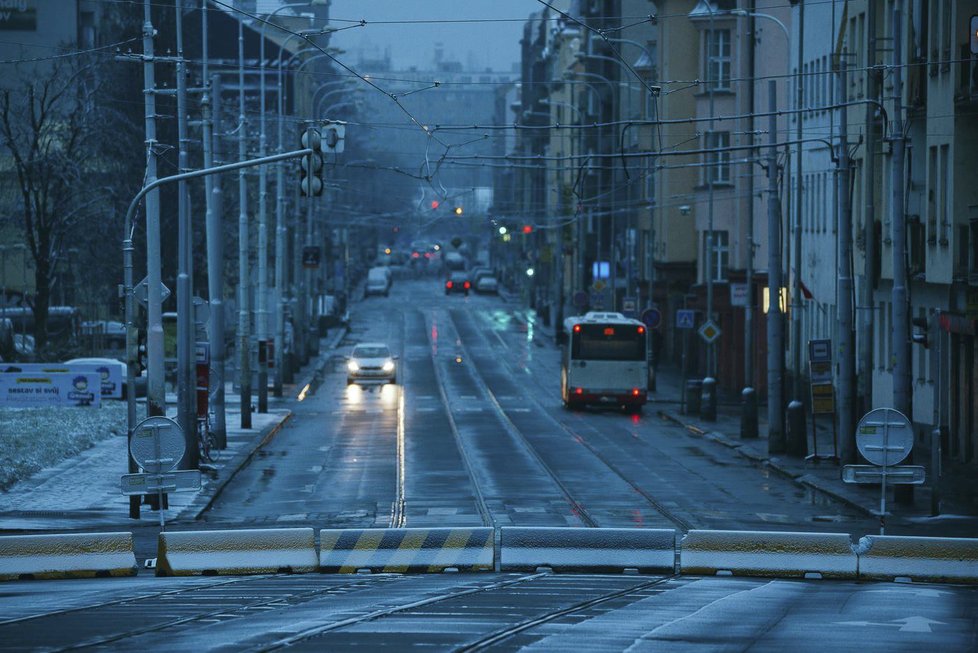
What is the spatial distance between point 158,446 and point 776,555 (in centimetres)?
763

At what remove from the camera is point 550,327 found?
100m

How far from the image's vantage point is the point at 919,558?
21.8m

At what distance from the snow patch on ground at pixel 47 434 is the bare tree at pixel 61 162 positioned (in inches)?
363

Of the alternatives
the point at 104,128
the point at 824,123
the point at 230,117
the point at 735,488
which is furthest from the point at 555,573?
the point at 230,117

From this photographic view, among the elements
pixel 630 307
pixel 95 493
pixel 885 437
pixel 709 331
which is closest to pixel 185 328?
pixel 95 493

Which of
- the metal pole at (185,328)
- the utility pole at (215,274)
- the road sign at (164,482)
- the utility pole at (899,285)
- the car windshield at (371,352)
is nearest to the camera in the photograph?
the road sign at (164,482)

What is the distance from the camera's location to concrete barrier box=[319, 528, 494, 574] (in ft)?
73.3

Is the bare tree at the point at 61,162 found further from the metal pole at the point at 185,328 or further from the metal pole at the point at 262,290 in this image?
the metal pole at the point at 185,328

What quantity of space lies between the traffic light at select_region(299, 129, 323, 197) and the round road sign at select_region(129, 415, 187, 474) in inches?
183

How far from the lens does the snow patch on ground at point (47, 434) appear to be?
3519 cm

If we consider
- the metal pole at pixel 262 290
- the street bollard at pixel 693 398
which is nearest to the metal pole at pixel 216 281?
the metal pole at pixel 262 290

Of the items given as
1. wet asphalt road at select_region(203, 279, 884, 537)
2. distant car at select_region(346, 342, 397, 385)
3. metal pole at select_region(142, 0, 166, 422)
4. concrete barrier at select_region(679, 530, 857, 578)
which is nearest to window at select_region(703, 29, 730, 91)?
wet asphalt road at select_region(203, 279, 884, 537)

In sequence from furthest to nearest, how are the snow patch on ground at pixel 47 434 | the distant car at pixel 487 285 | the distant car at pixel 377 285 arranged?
the distant car at pixel 487 285 < the distant car at pixel 377 285 < the snow patch on ground at pixel 47 434

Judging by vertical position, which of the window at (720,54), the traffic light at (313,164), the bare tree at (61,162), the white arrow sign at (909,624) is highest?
the window at (720,54)
